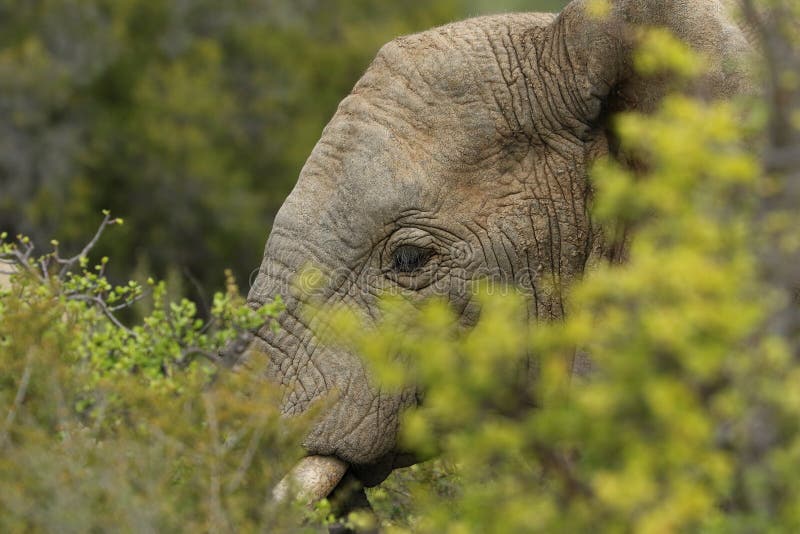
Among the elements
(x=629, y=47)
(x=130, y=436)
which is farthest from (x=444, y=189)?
(x=130, y=436)

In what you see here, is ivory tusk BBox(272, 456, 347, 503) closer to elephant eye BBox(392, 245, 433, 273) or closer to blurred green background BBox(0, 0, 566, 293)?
elephant eye BBox(392, 245, 433, 273)

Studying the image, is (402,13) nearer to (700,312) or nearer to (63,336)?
(63,336)

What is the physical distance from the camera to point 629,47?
496cm

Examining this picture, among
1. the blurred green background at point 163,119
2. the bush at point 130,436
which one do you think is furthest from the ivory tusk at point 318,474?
the blurred green background at point 163,119

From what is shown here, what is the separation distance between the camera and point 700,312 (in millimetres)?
2498

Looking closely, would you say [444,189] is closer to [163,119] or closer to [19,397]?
[19,397]

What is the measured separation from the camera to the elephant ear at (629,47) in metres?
4.79

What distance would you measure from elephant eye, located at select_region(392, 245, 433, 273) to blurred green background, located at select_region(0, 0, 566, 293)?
1358cm

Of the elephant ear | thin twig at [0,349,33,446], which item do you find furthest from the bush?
the elephant ear

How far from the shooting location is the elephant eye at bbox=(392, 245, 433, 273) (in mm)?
5090

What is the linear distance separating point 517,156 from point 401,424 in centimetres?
103

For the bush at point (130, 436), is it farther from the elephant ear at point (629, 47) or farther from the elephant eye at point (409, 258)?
the elephant ear at point (629, 47)

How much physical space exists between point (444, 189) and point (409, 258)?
267 millimetres

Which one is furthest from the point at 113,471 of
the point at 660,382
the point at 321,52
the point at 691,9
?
the point at 321,52
